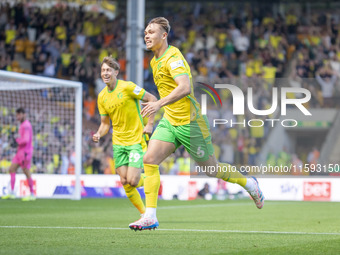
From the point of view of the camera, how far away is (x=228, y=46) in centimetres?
2664

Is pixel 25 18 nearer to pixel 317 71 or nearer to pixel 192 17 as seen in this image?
pixel 192 17

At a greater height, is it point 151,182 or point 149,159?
point 149,159

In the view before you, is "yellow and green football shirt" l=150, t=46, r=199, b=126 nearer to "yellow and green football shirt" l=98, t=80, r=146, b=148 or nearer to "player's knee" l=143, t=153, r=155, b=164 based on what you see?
"player's knee" l=143, t=153, r=155, b=164

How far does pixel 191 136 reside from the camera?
774 centimetres

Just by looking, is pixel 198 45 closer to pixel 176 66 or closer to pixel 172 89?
pixel 172 89

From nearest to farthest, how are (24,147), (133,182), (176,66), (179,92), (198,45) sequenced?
(179,92) < (176,66) < (133,182) < (24,147) < (198,45)

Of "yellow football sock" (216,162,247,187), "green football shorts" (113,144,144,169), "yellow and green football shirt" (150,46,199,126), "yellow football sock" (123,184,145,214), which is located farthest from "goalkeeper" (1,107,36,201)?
"yellow and green football shirt" (150,46,199,126)

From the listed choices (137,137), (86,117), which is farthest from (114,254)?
(86,117)

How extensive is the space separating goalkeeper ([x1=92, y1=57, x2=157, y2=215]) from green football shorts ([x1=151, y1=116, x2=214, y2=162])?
1982 millimetres

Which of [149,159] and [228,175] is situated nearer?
[149,159]

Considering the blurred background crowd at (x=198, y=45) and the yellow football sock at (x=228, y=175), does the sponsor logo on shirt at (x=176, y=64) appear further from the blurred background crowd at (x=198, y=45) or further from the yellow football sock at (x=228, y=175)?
the blurred background crowd at (x=198, y=45)

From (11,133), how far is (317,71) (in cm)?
1180

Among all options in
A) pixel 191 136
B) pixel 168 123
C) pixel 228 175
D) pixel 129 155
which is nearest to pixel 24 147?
pixel 129 155

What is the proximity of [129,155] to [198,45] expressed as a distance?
17.3 meters
